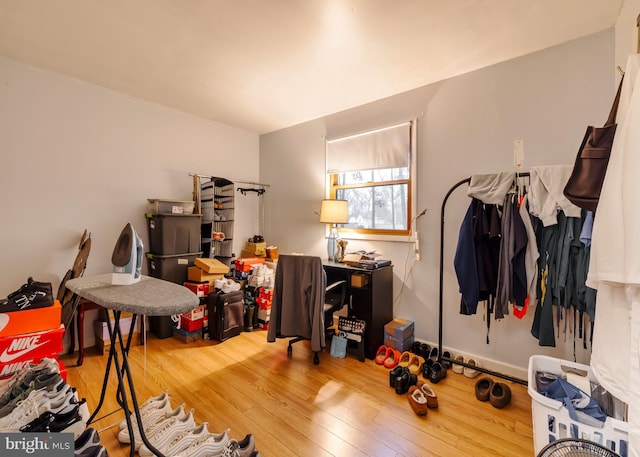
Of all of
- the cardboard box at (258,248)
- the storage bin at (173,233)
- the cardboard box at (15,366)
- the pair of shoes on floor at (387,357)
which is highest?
the storage bin at (173,233)

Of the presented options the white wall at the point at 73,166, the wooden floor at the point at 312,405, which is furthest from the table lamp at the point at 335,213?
the white wall at the point at 73,166

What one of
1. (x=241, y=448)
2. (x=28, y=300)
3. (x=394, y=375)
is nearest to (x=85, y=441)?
(x=241, y=448)

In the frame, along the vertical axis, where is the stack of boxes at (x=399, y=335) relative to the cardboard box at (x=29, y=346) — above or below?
below

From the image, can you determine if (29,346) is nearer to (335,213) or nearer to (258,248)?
(258,248)

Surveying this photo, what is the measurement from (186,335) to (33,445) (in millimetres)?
1726

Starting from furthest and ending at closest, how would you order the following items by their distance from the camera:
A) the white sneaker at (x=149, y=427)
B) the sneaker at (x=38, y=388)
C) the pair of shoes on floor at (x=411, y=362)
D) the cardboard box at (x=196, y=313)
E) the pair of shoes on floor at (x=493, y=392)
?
the cardboard box at (x=196, y=313) → the pair of shoes on floor at (x=411, y=362) → the pair of shoes on floor at (x=493, y=392) → the white sneaker at (x=149, y=427) → the sneaker at (x=38, y=388)

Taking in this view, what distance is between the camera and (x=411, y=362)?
2.37 meters

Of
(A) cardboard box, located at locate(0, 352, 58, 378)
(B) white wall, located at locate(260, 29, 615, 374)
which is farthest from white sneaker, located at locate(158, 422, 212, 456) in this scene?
(B) white wall, located at locate(260, 29, 615, 374)

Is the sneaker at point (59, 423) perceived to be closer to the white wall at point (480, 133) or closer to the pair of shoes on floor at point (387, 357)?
the pair of shoes on floor at point (387, 357)

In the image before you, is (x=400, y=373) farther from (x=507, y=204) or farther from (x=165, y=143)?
(x=165, y=143)

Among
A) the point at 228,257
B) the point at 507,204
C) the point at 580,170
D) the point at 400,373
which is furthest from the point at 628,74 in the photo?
the point at 228,257

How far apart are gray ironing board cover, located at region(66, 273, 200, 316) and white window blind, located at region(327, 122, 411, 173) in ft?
7.54

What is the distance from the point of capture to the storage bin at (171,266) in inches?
113

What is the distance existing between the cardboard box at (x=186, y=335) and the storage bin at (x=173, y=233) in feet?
2.65
